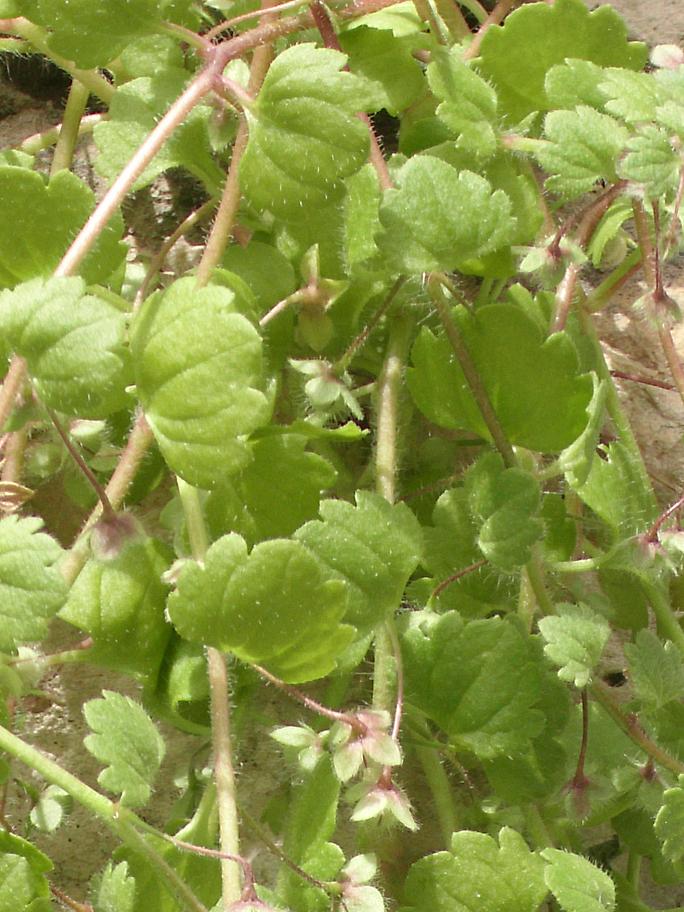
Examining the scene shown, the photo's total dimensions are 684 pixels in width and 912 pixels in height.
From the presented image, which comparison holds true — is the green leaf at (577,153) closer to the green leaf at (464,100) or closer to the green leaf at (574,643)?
the green leaf at (464,100)

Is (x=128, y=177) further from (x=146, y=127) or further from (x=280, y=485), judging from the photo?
(x=280, y=485)

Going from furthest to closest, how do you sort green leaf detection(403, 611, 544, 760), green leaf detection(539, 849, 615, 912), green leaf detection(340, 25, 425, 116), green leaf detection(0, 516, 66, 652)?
1. green leaf detection(340, 25, 425, 116)
2. green leaf detection(403, 611, 544, 760)
3. green leaf detection(539, 849, 615, 912)
4. green leaf detection(0, 516, 66, 652)

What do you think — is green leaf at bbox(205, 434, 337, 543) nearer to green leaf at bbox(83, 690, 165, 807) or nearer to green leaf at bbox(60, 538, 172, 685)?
green leaf at bbox(60, 538, 172, 685)

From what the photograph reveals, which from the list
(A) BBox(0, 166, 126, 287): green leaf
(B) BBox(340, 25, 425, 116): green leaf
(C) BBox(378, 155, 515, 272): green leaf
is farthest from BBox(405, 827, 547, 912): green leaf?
(B) BBox(340, 25, 425, 116): green leaf

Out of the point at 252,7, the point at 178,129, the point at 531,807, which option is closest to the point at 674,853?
the point at 531,807

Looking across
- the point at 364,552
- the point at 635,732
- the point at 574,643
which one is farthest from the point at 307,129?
the point at 635,732

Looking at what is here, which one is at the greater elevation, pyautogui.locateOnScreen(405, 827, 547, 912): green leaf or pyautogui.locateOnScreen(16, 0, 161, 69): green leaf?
pyautogui.locateOnScreen(16, 0, 161, 69): green leaf

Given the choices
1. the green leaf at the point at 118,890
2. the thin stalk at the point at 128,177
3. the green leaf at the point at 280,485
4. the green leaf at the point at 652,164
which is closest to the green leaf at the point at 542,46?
the green leaf at the point at 652,164
